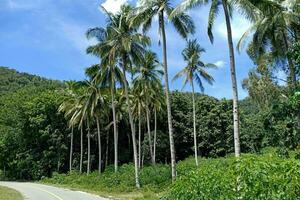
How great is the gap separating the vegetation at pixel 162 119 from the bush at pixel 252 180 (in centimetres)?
2

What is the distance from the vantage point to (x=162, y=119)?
228 feet

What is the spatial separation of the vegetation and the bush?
2 cm

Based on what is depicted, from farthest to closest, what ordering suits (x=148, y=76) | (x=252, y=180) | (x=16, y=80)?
1. (x=16, y=80)
2. (x=148, y=76)
3. (x=252, y=180)

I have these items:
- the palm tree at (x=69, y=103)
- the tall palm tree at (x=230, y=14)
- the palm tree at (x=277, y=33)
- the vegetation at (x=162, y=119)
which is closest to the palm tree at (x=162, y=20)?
the vegetation at (x=162, y=119)

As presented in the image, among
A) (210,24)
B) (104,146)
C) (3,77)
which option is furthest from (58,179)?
(3,77)

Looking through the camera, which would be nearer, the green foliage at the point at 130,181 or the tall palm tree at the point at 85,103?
the green foliage at the point at 130,181

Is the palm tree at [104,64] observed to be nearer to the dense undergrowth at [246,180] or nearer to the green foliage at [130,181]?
the green foliage at [130,181]

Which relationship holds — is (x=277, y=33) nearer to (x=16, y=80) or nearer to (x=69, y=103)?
(x=69, y=103)

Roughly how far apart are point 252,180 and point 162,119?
6171cm

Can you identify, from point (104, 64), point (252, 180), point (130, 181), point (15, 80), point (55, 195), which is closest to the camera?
point (252, 180)

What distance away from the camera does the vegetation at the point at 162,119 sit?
951cm

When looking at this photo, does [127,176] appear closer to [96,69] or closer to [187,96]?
[96,69]

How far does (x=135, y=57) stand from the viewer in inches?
1527

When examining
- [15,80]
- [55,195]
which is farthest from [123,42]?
[15,80]
